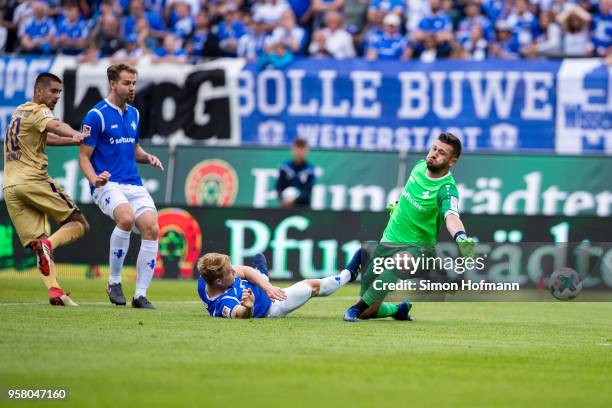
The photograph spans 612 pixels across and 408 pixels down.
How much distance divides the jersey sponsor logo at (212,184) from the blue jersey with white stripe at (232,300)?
9.78m

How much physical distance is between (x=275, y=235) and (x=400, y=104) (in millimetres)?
5345

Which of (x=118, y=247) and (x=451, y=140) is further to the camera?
(x=118, y=247)

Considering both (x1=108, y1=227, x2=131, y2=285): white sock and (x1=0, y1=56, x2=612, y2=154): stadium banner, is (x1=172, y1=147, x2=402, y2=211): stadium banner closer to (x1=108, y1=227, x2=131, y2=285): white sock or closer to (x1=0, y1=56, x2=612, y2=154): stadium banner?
(x1=0, y1=56, x2=612, y2=154): stadium banner

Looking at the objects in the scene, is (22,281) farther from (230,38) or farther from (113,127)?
(230,38)

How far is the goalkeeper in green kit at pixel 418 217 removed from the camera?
11.0 m

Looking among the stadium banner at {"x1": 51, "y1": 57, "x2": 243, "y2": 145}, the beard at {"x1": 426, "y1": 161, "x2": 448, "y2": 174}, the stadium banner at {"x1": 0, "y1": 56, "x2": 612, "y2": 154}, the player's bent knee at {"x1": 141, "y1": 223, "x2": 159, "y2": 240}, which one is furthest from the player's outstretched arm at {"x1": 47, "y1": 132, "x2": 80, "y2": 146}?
the stadium banner at {"x1": 51, "y1": 57, "x2": 243, "y2": 145}

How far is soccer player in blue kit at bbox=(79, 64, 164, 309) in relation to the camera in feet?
40.5

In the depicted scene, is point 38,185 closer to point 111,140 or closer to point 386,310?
point 111,140

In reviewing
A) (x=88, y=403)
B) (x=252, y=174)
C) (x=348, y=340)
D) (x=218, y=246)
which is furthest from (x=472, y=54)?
(x=88, y=403)

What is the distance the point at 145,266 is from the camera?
1244 cm

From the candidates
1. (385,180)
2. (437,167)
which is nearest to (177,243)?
(385,180)

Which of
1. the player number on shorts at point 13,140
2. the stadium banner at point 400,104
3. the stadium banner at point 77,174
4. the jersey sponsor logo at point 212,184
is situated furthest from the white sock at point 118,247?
the stadium banner at point 400,104

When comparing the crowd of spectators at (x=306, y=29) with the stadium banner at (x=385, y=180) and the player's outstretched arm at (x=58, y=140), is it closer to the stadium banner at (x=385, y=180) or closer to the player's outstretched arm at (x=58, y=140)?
the stadium banner at (x=385, y=180)

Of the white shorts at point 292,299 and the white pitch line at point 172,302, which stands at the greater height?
the white shorts at point 292,299
